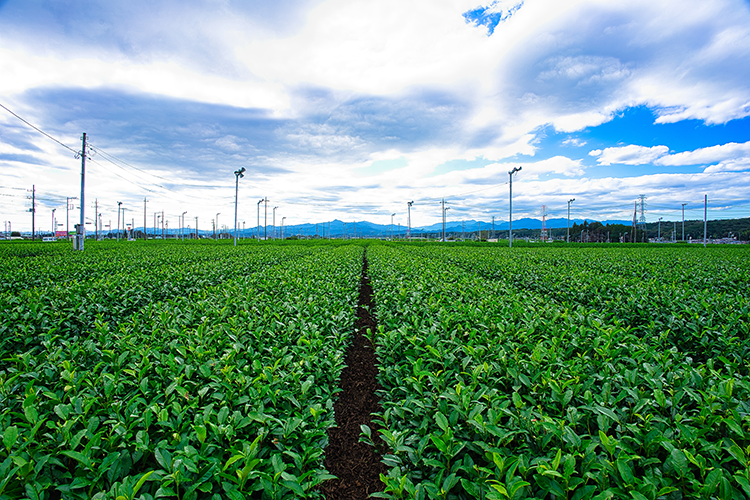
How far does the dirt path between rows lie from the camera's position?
2588mm

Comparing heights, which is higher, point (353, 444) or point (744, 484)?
point (744, 484)

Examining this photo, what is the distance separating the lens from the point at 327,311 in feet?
13.7

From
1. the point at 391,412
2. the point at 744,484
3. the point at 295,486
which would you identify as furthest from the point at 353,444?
the point at 744,484

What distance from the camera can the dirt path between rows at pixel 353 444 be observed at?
2588 millimetres

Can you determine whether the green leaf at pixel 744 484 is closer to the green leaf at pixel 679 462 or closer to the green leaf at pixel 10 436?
the green leaf at pixel 679 462

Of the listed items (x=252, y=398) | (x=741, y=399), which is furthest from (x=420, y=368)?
(x=741, y=399)

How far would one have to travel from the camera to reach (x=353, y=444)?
10.5ft

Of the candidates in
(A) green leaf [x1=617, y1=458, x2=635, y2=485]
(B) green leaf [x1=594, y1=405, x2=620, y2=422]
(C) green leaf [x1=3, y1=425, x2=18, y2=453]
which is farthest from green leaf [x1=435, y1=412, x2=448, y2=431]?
(C) green leaf [x1=3, y1=425, x2=18, y2=453]

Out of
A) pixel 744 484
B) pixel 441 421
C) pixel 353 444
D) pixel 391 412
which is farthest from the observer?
pixel 353 444

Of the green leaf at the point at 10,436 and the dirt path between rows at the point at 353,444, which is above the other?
the green leaf at the point at 10,436

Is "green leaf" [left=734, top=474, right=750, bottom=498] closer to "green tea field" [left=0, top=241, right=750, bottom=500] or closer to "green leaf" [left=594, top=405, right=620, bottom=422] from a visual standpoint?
"green tea field" [left=0, top=241, right=750, bottom=500]

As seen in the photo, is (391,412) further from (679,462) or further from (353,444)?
(679,462)

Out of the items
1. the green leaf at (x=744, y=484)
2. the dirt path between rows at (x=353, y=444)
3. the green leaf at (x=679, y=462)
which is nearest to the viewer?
the green leaf at (x=744, y=484)

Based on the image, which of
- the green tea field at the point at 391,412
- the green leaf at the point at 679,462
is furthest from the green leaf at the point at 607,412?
the green leaf at the point at 679,462
